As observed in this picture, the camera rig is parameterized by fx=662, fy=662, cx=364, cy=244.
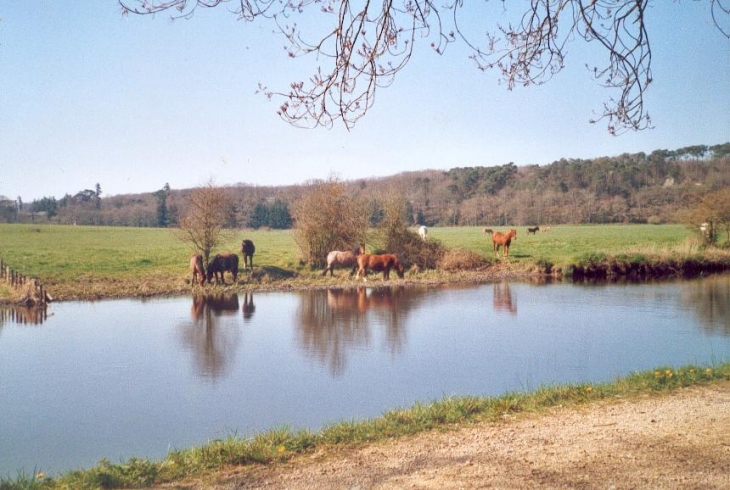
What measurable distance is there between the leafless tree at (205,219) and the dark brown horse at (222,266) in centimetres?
50

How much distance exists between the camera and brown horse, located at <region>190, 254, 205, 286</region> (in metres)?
23.3

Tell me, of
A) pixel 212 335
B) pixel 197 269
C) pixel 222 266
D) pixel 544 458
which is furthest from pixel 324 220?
pixel 544 458

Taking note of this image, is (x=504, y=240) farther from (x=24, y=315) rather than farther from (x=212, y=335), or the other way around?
(x=24, y=315)

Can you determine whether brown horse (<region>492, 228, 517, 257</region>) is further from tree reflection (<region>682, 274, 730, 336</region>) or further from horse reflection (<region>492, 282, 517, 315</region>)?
tree reflection (<region>682, 274, 730, 336</region>)

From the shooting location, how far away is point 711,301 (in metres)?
19.0

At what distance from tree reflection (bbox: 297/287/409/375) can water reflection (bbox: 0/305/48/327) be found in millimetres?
6907

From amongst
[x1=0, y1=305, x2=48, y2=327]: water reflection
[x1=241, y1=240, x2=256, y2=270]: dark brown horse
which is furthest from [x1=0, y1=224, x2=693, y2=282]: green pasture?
[x1=0, y1=305, x2=48, y2=327]: water reflection

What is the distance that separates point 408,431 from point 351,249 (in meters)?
21.9

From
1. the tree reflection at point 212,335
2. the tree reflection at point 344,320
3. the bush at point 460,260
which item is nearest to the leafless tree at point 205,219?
the tree reflection at point 212,335

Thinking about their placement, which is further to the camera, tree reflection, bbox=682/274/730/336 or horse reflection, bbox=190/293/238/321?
horse reflection, bbox=190/293/238/321

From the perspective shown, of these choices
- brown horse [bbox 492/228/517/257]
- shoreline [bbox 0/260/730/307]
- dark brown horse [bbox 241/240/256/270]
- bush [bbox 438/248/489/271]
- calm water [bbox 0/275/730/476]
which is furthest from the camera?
brown horse [bbox 492/228/517/257]

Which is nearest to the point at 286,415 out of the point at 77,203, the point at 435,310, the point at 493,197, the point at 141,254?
the point at 435,310

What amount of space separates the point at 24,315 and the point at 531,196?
58.8 meters

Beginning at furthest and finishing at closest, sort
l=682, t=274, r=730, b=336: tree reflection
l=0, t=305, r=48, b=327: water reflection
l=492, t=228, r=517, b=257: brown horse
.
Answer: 1. l=492, t=228, r=517, b=257: brown horse
2. l=0, t=305, r=48, b=327: water reflection
3. l=682, t=274, r=730, b=336: tree reflection
